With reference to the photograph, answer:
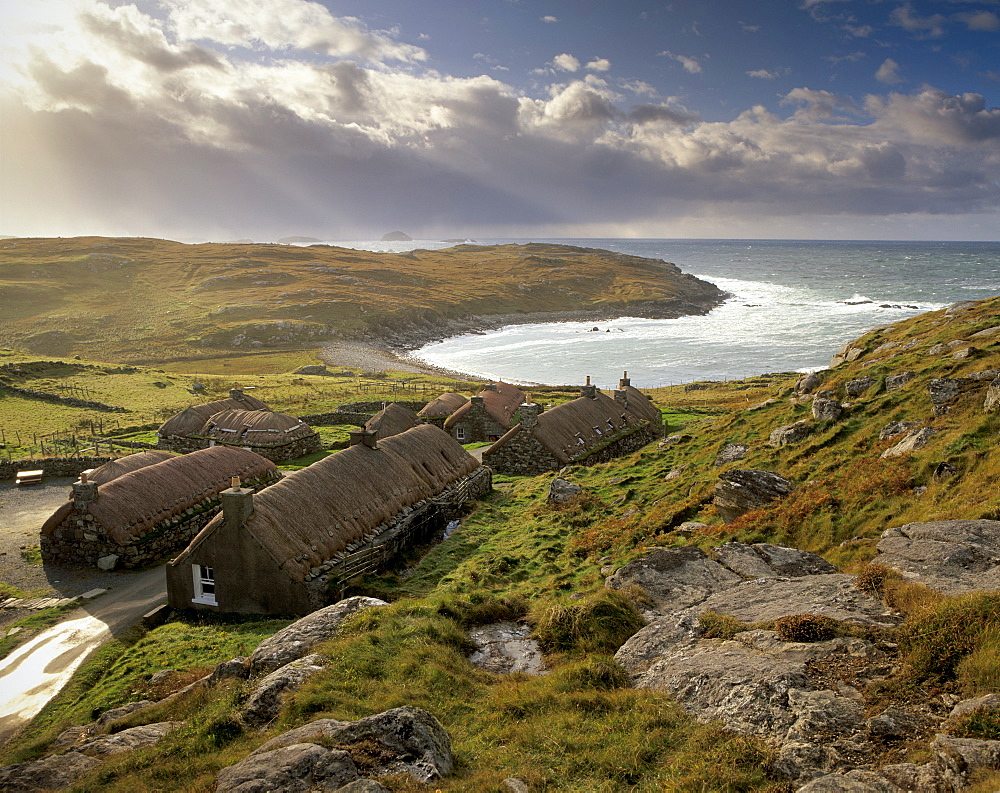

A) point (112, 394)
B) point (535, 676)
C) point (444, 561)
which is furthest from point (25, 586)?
point (112, 394)

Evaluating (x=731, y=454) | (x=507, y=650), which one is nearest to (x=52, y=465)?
(x=507, y=650)

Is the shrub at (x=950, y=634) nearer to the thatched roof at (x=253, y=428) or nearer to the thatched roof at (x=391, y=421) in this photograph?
the thatched roof at (x=391, y=421)

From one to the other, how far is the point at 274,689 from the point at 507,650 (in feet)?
16.6

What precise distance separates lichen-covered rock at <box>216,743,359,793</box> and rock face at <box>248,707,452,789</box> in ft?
0.98

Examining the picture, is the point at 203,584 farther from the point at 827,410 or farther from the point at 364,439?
the point at 827,410

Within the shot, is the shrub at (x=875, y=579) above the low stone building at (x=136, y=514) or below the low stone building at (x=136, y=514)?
above

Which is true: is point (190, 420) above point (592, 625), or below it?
above

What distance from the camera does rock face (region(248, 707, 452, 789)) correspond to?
8969mm

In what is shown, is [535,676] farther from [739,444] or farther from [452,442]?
[452,442]

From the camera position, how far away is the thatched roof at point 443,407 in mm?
49312

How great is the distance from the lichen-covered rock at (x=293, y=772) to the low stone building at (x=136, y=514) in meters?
21.9

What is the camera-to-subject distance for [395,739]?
9.34 meters

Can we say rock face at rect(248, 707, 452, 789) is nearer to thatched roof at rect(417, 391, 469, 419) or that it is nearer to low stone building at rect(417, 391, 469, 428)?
low stone building at rect(417, 391, 469, 428)

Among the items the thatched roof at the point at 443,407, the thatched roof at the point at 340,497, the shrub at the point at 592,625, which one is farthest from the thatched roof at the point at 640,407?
the shrub at the point at 592,625
